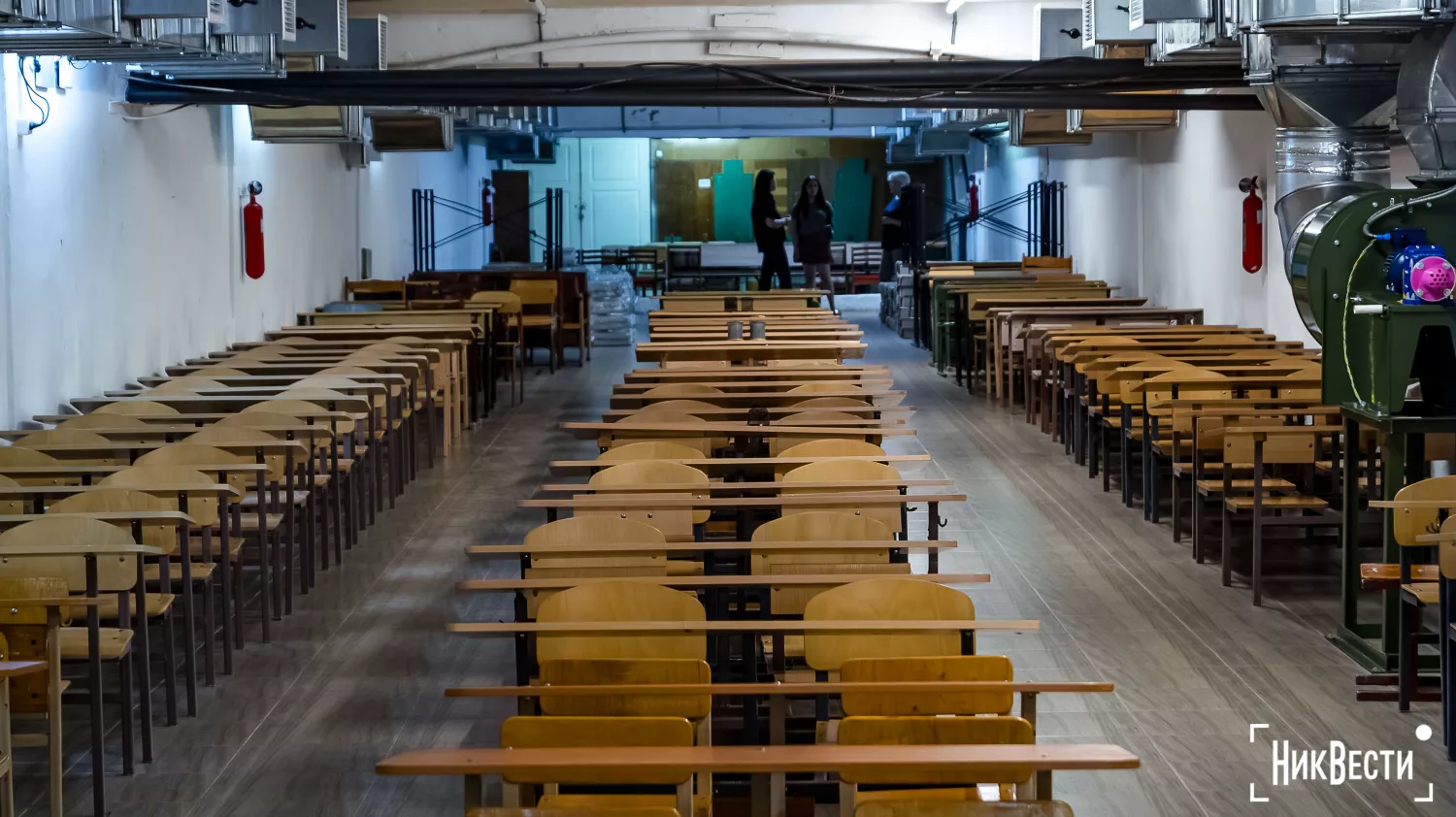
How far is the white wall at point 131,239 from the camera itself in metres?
8.70

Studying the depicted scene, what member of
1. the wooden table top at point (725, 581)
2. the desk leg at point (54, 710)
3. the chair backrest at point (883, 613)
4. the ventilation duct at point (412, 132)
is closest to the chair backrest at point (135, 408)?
the desk leg at point (54, 710)

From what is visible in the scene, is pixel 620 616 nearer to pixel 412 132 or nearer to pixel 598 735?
pixel 598 735

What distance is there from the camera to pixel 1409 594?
521 cm

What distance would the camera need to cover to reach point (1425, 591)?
5164mm

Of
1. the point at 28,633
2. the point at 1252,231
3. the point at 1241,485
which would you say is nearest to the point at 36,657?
the point at 28,633

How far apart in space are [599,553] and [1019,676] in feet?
5.50

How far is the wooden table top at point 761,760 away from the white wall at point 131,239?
6238mm

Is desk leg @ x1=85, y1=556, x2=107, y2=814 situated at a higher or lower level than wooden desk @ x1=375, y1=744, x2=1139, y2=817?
lower

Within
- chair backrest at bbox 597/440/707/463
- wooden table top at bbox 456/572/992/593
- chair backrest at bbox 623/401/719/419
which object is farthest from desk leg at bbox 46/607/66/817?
chair backrest at bbox 623/401/719/419

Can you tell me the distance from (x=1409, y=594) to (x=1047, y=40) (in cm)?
695

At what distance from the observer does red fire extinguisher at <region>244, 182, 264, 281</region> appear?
12.7m

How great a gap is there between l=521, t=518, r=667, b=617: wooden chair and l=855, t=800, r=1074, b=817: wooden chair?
2014 mm

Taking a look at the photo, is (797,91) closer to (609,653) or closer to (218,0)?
(218,0)

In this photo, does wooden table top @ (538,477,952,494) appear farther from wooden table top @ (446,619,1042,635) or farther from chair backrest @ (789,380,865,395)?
chair backrest @ (789,380,865,395)
